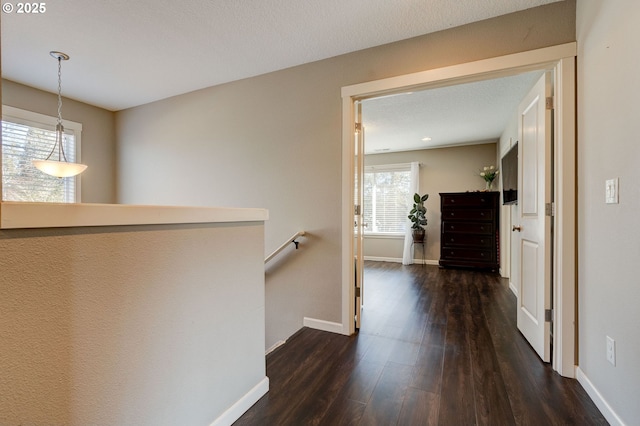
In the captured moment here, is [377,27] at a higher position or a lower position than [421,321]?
higher

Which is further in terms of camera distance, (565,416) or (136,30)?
(136,30)

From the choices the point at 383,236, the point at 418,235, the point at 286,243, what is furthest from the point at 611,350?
the point at 383,236

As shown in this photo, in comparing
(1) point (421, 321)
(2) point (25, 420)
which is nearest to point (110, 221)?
(2) point (25, 420)

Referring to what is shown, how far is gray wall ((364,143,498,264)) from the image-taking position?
561 centimetres

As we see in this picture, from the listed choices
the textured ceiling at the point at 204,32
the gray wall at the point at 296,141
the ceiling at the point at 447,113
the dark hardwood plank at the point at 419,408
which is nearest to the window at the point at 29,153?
the textured ceiling at the point at 204,32

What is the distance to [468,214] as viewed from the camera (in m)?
5.13

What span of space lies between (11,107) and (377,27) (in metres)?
3.99

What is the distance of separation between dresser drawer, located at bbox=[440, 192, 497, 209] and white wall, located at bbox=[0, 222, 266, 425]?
182 inches

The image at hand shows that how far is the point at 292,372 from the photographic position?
1924 mm

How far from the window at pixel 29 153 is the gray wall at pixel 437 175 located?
5.43 m

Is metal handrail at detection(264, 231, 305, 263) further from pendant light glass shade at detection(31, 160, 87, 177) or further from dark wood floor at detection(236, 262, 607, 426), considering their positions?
pendant light glass shade at detection(31, 160, 87, 177)

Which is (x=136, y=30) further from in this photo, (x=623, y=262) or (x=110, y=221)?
(x=623, y=262)

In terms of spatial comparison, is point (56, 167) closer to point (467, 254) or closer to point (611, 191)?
point (611, 191)

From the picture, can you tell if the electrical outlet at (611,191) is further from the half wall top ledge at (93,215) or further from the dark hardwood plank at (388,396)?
the half wall top ledge at (93,215)
